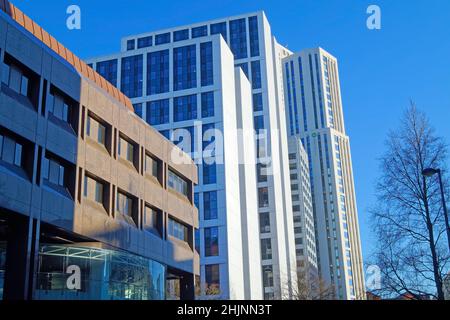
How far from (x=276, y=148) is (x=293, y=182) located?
41055 mm

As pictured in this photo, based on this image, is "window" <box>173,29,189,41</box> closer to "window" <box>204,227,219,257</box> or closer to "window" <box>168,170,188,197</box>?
"window" <box>204,227,219,257</box>

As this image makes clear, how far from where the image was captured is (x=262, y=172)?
106 m

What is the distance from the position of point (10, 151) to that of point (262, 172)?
80.5m

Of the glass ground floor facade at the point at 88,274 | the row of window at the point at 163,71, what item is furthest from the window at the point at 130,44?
the glass ground floor facade at the point at 88,274

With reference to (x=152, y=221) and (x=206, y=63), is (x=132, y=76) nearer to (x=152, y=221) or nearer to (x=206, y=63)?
(x=206, y=63)

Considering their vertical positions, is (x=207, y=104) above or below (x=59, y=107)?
above

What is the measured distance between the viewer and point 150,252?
38688mm

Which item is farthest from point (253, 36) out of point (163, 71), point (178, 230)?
point (178, 230)

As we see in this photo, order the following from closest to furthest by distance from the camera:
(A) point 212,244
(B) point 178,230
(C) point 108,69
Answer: (B) point 178,230, (A) point 212,244, (C) point 108,69

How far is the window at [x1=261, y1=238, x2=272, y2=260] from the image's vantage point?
10019 centimetres

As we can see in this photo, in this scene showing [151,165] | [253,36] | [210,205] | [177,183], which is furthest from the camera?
[253,36]

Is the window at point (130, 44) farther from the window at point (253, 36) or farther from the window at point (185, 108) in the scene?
the window at point (185, 108)

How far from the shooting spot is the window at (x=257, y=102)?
351ft

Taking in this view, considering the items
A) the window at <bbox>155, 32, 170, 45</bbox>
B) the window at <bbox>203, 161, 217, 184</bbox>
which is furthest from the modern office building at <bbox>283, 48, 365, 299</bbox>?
the window at <bbox>203, 161, 217, 184</bbox>
